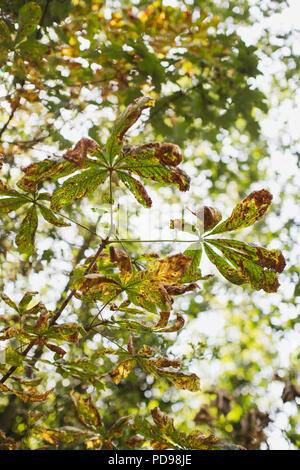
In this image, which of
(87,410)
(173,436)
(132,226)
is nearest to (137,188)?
(173,436)

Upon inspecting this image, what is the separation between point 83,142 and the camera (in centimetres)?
76

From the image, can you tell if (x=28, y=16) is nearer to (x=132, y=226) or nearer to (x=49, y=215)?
(x=49, y=215)

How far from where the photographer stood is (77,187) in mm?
897

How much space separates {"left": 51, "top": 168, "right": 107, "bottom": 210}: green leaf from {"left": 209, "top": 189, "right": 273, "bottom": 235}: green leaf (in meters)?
0.35

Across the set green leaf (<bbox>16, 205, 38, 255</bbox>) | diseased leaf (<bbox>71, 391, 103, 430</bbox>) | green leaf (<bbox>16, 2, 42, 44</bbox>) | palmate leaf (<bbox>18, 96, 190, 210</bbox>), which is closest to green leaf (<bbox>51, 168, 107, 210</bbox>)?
palmate leaf (<bbox>18, 96, 190, 210</bbox>)

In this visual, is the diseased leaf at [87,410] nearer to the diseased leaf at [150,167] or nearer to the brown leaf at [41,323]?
the brown leaf at [41,323]

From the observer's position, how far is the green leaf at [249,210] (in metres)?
0.81

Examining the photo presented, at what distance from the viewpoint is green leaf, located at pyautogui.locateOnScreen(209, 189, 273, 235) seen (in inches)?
31.8

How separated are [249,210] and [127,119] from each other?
0.36 m

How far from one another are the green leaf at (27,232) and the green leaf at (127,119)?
330 millimetres

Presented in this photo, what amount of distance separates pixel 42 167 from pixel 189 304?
9.96 feet

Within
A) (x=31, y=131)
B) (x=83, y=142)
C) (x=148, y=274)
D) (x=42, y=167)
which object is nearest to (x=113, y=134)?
(x=83, y=142)

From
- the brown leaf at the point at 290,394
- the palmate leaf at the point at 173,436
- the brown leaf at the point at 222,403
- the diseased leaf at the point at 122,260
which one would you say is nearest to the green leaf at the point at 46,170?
the diseased leaf at the point at 122,260

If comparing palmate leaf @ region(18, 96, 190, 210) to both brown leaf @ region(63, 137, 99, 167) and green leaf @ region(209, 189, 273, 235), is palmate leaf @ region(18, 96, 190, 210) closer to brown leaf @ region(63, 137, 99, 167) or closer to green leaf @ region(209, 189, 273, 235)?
brown leaf @ region(63, 137, 99, 167)
